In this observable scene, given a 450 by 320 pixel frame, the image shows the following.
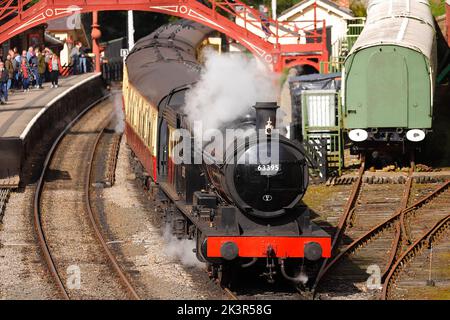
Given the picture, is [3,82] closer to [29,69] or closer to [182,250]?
[29,69]

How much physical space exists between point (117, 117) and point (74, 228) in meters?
15.8

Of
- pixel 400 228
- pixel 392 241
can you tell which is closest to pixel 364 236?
pixel 392 241

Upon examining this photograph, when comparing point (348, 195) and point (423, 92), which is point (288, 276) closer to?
point (348, 195)

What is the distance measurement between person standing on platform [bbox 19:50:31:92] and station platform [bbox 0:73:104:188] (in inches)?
13.8

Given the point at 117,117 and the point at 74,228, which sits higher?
the point at 117,117

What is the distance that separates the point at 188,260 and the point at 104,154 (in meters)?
12.2

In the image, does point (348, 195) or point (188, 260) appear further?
point (348, 195)

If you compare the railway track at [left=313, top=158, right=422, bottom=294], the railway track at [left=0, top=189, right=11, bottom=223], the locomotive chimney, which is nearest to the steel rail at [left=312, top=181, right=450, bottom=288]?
the railway track at [left=313, top=158, right=422, bottom=294]

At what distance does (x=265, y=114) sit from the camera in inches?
553

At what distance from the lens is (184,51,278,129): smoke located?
48.7 feet

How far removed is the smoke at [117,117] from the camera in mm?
32438

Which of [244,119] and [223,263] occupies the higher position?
[244,119]

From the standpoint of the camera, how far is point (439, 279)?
1538 centimetres
